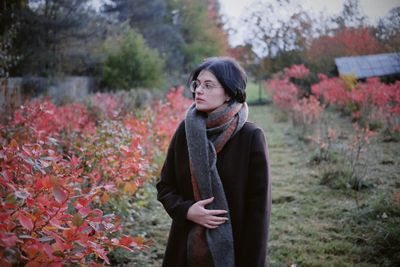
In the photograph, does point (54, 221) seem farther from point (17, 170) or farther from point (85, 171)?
point (85, 171)

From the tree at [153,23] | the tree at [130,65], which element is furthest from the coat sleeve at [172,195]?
the tree at [153,23]

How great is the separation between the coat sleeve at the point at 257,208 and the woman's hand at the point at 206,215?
15 centimetres

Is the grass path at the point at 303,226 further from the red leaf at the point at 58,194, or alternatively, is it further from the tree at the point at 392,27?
the red leaf at the point at 58,194

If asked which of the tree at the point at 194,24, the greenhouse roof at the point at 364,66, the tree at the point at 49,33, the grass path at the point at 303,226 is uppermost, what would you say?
the tree at the point at 194,24

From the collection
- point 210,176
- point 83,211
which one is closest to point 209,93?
point 210,176

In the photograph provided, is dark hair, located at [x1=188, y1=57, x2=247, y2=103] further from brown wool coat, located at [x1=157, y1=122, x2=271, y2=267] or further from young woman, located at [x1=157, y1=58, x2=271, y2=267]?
brown wool coat, located at [x1=157, y1=122, x2=271, y2=267]

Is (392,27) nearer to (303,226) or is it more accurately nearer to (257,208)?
(303,226)

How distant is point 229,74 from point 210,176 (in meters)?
0.58

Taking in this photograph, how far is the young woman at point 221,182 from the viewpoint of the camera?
6.07ft

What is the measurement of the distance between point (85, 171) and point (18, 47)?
14.9 m

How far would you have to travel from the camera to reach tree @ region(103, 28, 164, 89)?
1766cm

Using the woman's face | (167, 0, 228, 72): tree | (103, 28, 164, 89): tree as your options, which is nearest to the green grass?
the woman's face

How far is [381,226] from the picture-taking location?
4012 mm

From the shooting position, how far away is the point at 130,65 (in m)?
17.7
